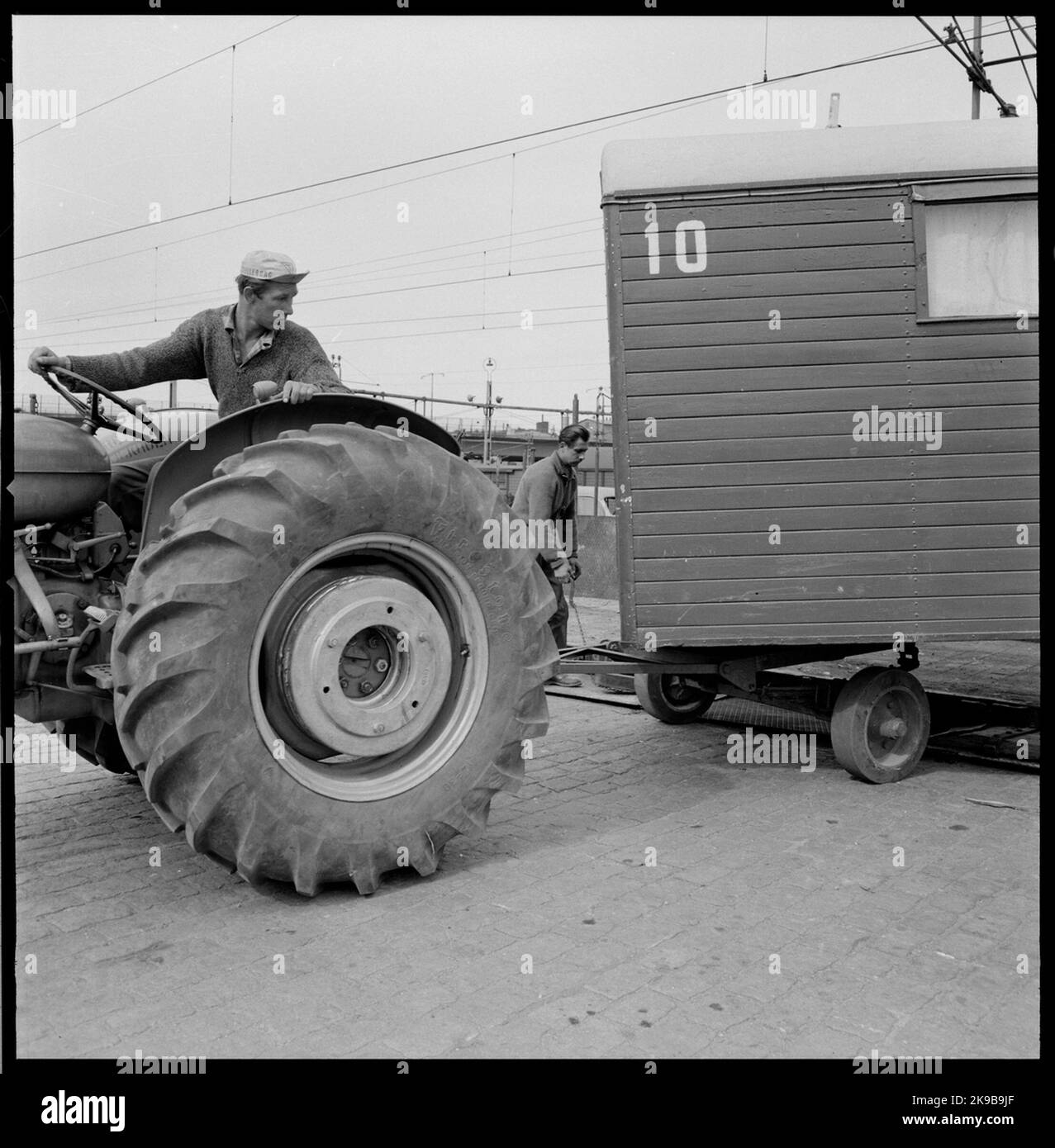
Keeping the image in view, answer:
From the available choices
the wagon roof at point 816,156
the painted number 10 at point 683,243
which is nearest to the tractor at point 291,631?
the painted number 10 at point 683,243

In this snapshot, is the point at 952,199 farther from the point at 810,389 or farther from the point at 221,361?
the point at 221,361

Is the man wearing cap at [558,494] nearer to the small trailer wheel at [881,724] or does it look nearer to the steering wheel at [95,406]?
the small trailer wheel at [881,724]

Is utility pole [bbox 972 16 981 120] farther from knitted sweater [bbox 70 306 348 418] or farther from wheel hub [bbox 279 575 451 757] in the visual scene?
wheel hub [bbox 279 575 451 757]

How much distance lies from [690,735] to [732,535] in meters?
1.73

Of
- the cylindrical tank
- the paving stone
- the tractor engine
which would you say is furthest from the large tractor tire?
the cylindrical tank

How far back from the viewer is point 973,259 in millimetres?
5391

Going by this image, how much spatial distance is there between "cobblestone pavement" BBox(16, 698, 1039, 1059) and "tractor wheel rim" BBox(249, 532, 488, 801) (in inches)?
17.8

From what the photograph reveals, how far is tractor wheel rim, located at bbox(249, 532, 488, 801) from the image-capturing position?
371 centimetres

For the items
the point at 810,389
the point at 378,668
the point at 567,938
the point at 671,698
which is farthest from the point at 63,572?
the point at 671,698

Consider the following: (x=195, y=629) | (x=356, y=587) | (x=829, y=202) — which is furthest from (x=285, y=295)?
(x=829, y=202)

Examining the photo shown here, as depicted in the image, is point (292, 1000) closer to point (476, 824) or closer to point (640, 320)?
point (476, 824)

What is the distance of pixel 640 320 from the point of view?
5.38 meters
